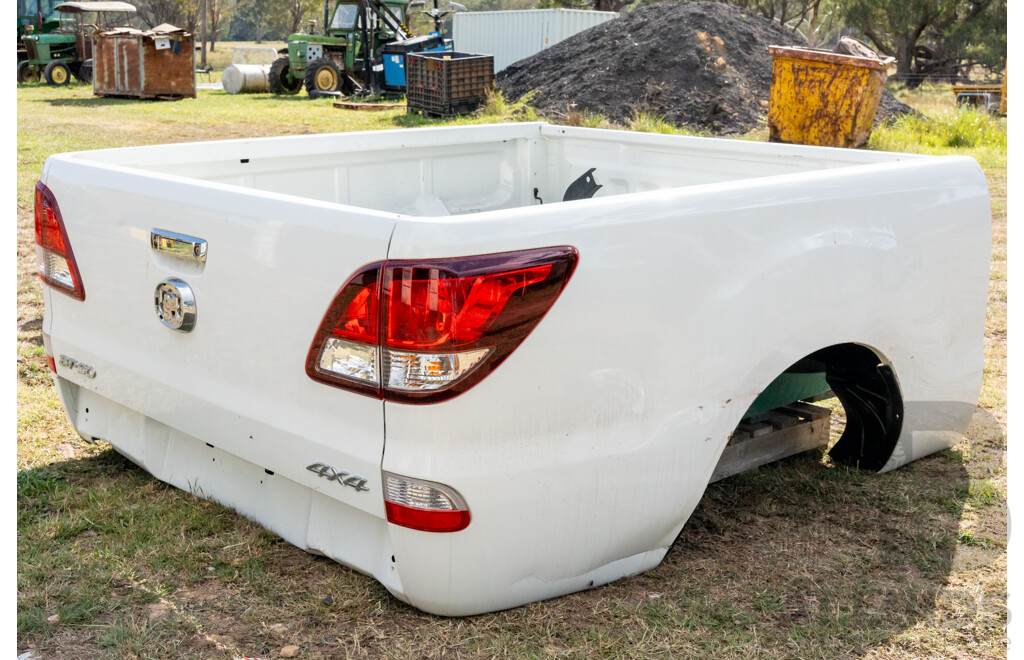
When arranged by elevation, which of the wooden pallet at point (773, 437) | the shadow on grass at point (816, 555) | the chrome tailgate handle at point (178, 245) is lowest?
the shadow on grass at point (816, 555)

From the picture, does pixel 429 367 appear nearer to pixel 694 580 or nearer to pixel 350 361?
pixel 350 361

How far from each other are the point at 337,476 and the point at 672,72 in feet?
53.4

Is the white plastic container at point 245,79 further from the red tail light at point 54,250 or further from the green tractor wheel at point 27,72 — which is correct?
the red tail light at point 54,250

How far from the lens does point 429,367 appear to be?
2229 mm

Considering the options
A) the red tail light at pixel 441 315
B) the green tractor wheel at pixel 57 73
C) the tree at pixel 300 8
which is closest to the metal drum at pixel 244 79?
the green tractor wheel at pixel 57 73

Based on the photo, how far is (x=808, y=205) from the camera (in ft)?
9.11

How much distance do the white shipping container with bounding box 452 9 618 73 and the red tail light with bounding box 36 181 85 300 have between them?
2530 cm

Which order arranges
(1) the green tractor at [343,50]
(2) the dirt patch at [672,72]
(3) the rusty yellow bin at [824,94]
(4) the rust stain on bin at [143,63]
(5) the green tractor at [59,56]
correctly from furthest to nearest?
(5) the green tractor at [59,56], (1) the green tractor at [343,50], (4) the rust stain on bin at [143,63], (2) the dirt patch at [672,72], (3) the rusty yellow bin at [824,94]

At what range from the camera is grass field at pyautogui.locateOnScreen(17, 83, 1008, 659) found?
8.45 feet

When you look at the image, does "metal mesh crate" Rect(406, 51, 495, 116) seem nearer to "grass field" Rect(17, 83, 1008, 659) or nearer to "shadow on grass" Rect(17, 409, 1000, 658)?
"grass field" Rect(17, 83, 1008, 659)

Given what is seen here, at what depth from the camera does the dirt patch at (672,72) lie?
643 inches

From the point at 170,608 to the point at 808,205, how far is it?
2.13 metres

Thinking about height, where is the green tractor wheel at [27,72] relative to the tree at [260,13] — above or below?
below

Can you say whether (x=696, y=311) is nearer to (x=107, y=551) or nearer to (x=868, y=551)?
(x=868, y=551)
